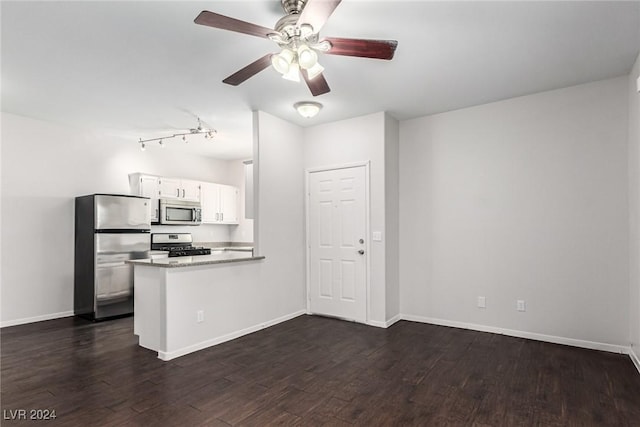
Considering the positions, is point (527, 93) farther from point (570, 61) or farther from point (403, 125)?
point (403, 125)

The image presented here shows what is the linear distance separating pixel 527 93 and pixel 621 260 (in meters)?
1.90

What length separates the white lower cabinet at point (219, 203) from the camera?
675 cm

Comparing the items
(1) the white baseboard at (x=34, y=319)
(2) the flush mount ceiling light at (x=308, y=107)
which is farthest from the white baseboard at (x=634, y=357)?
(1) the white baseboard at (x=34, y=319)

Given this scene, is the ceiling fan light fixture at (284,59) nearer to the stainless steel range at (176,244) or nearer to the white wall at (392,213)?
the white wall at (392,213)

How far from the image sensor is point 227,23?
208cm

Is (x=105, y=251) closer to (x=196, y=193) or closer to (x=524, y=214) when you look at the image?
(x=196, y=193)

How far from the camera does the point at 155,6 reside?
2.36 m

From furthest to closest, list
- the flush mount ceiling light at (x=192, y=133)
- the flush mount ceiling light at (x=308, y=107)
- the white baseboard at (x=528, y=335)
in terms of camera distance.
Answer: the flush mount ceiling light at (x=192, y=133) < the flush mount ceiling light at (x=308, y=107) < the white baseboard at (x=528, y=335)

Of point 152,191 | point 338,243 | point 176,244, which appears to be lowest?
point 176,244

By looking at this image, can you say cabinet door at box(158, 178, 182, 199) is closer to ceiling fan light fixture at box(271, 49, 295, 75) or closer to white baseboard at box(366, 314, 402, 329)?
white baseboard at box(366, 314, 402, 329)

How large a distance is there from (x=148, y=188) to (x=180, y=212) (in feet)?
2.20

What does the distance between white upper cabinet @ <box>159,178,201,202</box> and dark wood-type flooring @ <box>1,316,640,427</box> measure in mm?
2647

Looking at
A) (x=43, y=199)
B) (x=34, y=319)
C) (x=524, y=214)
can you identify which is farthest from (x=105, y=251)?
(x=524, y=214)

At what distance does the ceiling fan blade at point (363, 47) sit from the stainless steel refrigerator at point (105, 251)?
400 centimetres
